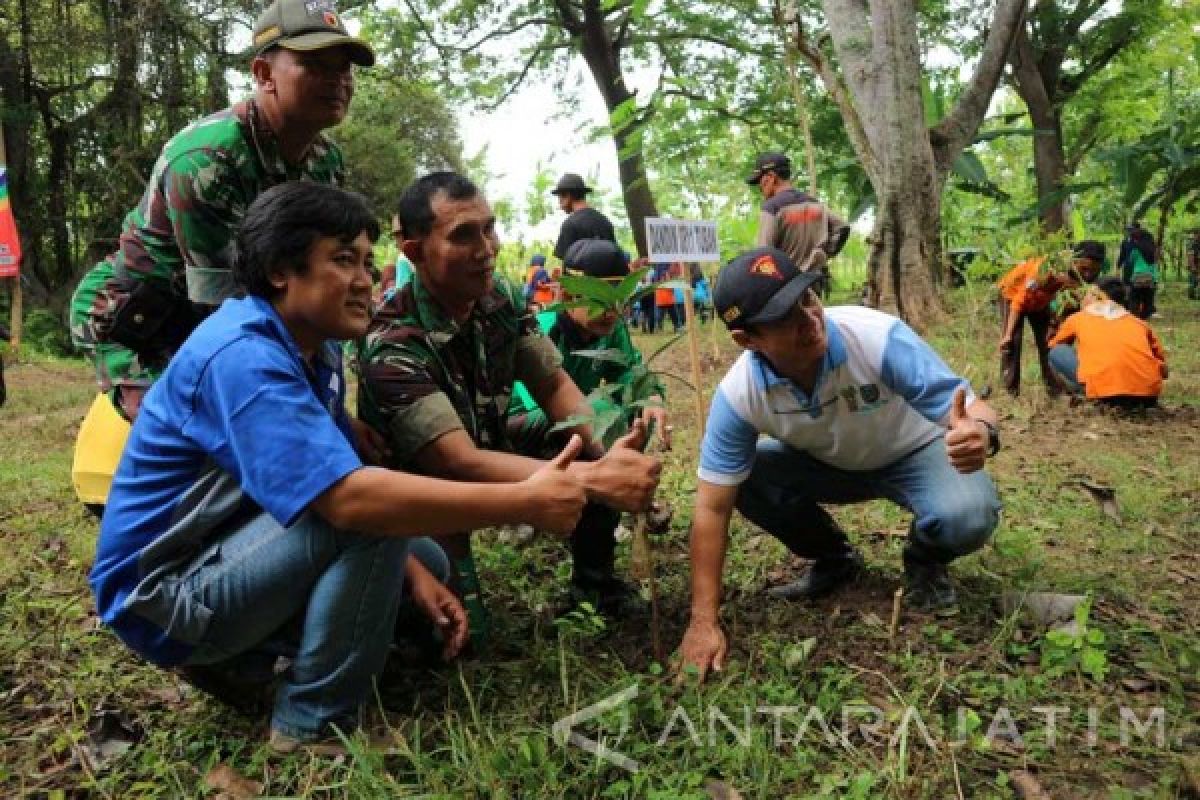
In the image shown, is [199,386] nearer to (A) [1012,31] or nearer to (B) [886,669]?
(B) [886,669]

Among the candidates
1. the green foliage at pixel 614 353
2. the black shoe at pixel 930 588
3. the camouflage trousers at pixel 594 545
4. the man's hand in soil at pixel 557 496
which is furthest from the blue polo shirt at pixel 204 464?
the black shoe at pixel 930 588

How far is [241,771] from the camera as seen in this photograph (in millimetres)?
1859

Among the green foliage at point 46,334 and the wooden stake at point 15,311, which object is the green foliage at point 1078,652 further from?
the green foliage at point 46,334

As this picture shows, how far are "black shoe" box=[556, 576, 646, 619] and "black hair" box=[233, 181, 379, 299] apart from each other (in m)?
1.32

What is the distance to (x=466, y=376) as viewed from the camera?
253 cm

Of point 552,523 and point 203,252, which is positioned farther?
point 203,252

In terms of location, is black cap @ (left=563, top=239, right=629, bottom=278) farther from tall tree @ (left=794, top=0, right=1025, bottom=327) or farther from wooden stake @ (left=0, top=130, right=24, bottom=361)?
wooden stake @ (left=0, top=130, right=24, bottom=361)

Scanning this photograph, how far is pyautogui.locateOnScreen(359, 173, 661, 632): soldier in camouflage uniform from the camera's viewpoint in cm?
215

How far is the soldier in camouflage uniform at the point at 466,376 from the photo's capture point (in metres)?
2.15

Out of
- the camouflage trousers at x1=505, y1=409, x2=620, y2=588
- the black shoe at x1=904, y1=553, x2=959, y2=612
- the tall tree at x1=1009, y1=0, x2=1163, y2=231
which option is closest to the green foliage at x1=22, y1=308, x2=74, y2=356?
the camouflage trousers at x1=505, y1=409, x2=620, y2=588

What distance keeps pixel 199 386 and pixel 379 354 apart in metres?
0.65

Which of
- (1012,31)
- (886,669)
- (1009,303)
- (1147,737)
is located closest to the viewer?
(1147,737)

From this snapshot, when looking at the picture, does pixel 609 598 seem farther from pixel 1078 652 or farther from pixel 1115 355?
pixel 1115 355

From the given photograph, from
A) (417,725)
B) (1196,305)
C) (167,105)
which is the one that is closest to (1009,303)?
(417,725)
